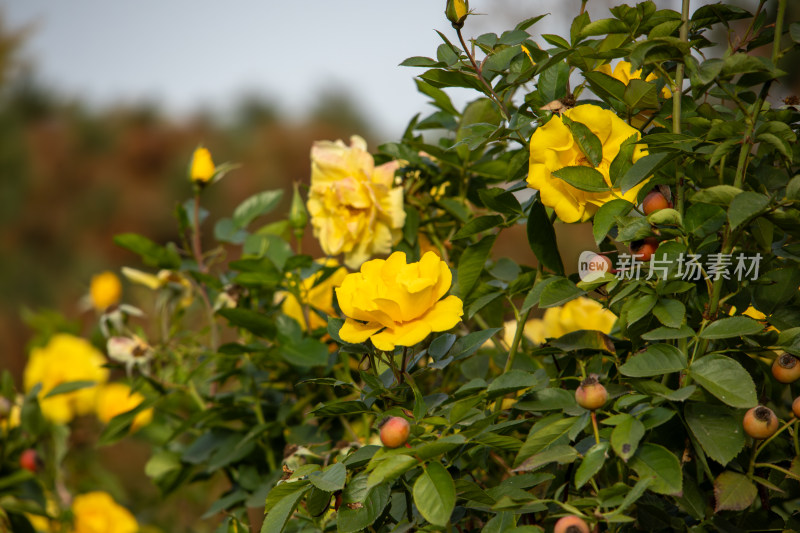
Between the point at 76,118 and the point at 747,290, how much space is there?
701 centimetres

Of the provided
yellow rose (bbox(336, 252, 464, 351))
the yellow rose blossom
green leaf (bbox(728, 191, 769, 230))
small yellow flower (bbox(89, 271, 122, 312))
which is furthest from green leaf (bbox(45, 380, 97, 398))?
green leaf (bbox(728, 191, 769, 230))

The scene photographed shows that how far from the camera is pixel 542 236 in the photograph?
471 millimetres

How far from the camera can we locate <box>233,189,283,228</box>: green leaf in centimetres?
72

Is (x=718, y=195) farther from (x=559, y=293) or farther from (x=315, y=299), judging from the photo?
(x=315, y=299)

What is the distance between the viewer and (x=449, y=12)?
1.44 ft

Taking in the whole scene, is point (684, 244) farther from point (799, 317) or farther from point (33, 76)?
point (33, 76)

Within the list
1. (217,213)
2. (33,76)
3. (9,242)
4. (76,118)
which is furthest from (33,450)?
(33,76)

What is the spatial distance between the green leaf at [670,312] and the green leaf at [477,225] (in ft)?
0.46

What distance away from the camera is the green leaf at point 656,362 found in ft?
1.24

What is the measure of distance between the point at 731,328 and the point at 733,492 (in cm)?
10

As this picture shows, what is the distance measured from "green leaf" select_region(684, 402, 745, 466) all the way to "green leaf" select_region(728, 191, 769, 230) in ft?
0.36

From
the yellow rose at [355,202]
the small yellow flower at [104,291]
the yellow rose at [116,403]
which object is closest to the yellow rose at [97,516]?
the yellow rose at [116,403]

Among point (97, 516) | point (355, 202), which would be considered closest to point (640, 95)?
point (355, 202)

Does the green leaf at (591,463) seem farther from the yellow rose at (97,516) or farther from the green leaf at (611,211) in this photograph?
the yellow rose at (97,516)
